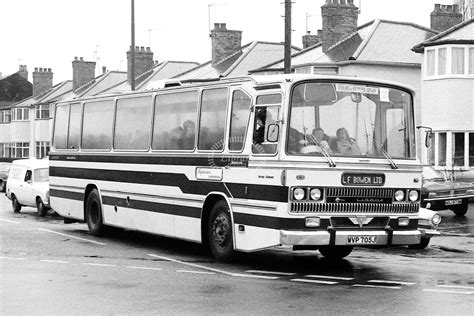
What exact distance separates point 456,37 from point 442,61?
1.33 m

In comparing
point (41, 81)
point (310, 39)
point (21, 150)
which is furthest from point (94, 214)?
point (41, 81)

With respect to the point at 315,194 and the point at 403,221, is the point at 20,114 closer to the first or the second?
the point at 403,221

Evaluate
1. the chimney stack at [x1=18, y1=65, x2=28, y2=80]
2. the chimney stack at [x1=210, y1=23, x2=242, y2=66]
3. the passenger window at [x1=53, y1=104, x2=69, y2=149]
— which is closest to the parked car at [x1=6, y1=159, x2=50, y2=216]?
the passenger window at [x1=53, y1=104, x2=69, y2=149]

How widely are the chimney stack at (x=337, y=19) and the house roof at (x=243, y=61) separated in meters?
8.45

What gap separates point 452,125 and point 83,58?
146 feet

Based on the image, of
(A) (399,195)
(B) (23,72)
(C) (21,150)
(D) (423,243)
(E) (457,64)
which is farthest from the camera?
(B) (23,72)

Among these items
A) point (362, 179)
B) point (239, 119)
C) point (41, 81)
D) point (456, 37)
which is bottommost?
point (362, 179)

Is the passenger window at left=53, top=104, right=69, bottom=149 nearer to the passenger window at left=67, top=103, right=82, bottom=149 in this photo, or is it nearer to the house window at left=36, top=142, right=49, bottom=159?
the passenger window at left=67, top=103, right=82, bottom=149

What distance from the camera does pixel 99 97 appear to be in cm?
1998

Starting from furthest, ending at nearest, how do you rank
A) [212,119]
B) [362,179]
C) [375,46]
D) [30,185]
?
[375,46]
[30,185]
[212,119]
[362,179]

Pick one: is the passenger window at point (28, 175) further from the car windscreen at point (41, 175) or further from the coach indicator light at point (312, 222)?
the coach indicator light at point (312, 222)

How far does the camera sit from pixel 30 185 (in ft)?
96.2

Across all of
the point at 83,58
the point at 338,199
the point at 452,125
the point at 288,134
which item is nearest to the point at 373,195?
the point at 338,199

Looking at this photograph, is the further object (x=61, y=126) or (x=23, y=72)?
(x=23, y=72)
